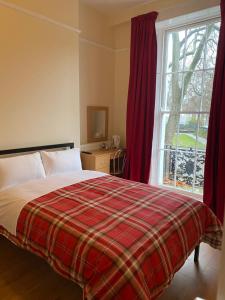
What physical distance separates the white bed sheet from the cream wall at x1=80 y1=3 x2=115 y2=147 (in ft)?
4.37

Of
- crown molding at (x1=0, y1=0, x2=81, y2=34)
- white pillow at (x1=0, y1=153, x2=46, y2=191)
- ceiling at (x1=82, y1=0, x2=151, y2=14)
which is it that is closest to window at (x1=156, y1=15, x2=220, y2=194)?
ceiling at (x1=82, y1=0, x2=151, y2=14)

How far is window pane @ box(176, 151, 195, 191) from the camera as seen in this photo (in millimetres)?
3318

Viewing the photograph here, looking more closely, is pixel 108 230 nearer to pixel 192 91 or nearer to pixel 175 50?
pixel 192 91

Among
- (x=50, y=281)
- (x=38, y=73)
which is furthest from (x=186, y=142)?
(x=50, y=281)

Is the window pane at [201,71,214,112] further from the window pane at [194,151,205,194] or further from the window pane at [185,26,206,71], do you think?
the window pane at [194,151,205,194]

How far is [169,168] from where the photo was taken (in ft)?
11.8

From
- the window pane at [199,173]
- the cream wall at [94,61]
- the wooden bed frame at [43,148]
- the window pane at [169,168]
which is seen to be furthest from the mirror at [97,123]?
the window pane at [199,173]

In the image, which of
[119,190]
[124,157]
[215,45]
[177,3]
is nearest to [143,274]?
[119,190]

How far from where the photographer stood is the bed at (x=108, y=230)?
4.09 ft

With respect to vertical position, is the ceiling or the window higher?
the ceiling

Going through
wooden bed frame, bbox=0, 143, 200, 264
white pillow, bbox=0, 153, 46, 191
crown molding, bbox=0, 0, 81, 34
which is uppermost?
crown molding, bbox=0, 0, 81, 34

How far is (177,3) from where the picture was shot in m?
3.00

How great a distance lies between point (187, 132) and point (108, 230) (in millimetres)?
2313

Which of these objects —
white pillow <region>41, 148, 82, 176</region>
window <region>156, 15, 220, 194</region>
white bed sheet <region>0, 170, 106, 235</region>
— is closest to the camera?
white bed sheet <region>0, 170, 106, 235</region>
